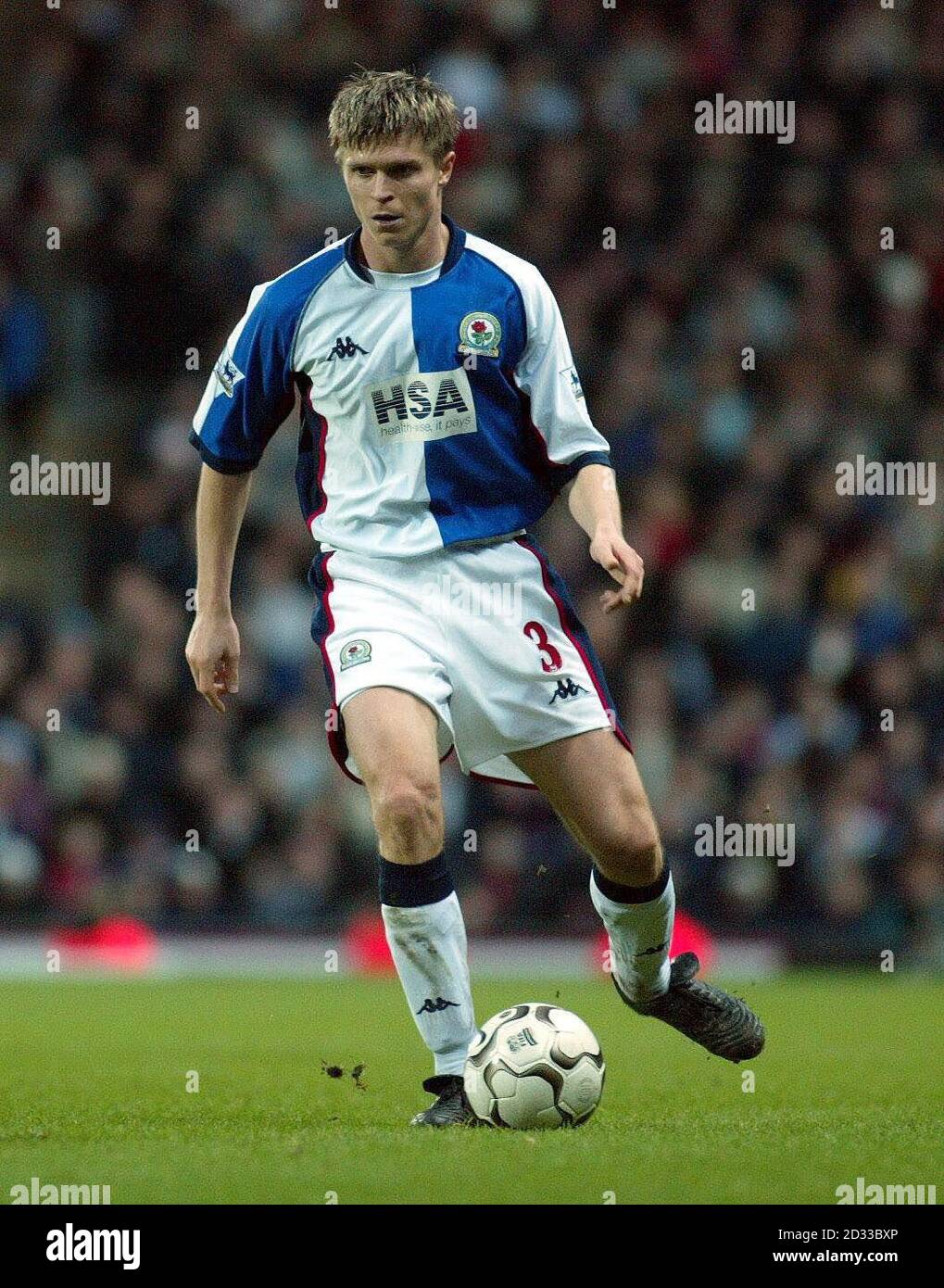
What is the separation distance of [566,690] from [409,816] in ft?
2.18

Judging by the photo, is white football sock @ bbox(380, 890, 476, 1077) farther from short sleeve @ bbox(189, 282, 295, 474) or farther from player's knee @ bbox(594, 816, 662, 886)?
short sleeve @ bbox(189, 282, 295, 474)

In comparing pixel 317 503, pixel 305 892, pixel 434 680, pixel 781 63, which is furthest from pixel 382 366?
pixel 781 63

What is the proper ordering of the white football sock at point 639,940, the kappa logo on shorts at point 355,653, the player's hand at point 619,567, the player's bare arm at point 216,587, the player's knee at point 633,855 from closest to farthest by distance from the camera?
the player's hand at point 619,567, the kappa logo on shorts at point 355,653, the player's knee at point 633,855, the player's bare arm at point 216,587, the white football sock at point 639,940

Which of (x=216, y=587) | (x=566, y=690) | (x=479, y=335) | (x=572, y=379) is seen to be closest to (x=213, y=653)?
(x=216, y=587)

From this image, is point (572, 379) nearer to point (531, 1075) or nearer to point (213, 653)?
point (213, 653)

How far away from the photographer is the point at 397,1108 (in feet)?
19.6

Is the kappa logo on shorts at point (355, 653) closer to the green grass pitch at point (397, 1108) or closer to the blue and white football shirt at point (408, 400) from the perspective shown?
the blue and white football shirt at point (408, 400)

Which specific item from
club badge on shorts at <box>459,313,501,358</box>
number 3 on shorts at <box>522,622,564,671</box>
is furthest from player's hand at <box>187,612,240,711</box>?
club badge on shorts at <box>459,313,501,358</box>

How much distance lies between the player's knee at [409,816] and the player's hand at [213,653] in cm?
66

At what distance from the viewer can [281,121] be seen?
575 inches

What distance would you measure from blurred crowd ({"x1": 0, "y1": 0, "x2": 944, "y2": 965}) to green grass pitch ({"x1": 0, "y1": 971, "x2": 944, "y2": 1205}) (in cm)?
164

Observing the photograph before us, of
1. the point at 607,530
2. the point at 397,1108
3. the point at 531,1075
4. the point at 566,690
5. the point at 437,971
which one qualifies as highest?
the point at 607,530

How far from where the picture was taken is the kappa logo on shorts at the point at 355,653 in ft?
17.5

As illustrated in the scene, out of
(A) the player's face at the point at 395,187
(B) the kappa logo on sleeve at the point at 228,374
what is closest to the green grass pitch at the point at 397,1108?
(B) the kappa logo on sleeve at the point at 228,374
